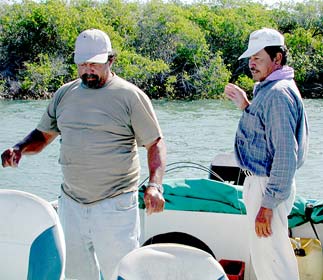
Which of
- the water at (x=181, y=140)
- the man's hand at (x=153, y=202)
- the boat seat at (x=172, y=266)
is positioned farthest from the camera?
the water at (x=181, y=140)

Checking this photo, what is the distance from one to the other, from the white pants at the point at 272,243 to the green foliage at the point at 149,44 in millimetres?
20567

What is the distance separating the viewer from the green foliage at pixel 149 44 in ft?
79.2

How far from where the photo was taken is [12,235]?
217cm

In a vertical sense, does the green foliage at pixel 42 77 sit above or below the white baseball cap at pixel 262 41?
below

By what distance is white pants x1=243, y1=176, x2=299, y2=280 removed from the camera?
2570 millimetres

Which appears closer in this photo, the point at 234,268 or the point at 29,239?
→ the point at 29,239

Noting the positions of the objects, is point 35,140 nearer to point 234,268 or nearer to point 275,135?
point 275,135

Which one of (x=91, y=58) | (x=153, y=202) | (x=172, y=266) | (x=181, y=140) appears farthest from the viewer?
(x=181, y=140)

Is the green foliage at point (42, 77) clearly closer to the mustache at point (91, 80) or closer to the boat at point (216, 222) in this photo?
the boat at point (216, 222)

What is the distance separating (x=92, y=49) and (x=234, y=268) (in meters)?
1.33

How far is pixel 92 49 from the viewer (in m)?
2.52

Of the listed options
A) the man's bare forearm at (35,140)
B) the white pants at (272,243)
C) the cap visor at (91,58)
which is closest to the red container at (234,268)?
the white pants at (272,243)

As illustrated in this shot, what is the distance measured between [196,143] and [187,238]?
12421 mm

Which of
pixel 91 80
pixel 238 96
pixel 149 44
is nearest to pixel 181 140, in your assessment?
pixel 149 44
